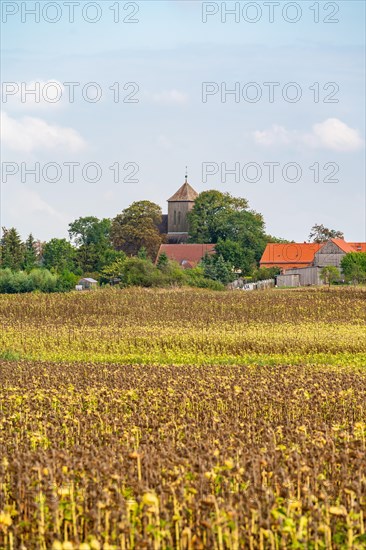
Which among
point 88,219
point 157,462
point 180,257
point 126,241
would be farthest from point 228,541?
point 88,219

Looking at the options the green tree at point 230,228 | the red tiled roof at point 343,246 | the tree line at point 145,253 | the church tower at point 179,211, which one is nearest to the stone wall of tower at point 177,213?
the church tower at point 179,211

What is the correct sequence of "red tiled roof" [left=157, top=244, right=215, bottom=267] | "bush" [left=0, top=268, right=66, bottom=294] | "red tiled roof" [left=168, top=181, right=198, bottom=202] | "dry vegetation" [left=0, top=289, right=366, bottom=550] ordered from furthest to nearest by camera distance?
1. "red tiled roof" [left=168, top=181, right=198, bottom=202]
2. "red tiled roof" [left=157, top=244, right=215, bottom=267]
3. "bush" [left=0, top=268, right=66, bottom=294]
4. "dry vegetation" [left=0, top=289, right=366, bottom=550]

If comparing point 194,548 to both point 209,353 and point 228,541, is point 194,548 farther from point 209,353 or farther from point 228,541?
point 209,353

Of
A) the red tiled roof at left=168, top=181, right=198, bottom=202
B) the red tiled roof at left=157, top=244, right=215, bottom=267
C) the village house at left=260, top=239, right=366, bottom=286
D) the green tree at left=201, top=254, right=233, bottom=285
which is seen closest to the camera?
the green tree at left=201, top=254, right=233, bottom=285

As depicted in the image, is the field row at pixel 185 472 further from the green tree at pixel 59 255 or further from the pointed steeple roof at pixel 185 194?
the pointed steeple roof at pixel 185 194

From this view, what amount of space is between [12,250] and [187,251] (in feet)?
80.9

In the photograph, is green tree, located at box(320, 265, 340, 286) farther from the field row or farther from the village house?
the field row

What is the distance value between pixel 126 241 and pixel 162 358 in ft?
310

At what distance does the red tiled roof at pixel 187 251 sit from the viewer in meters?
115

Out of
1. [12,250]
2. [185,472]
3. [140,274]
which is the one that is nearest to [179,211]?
[12,250]

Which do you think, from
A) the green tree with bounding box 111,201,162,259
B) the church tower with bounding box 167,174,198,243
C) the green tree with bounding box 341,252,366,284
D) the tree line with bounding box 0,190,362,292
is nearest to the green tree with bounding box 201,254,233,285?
the tree line with bounding box 0,190,362,292

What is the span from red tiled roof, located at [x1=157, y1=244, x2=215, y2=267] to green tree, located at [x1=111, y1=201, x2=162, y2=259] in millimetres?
4801

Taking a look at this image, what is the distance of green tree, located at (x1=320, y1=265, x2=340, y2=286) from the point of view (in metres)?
95.2

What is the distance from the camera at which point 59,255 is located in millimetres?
111188
